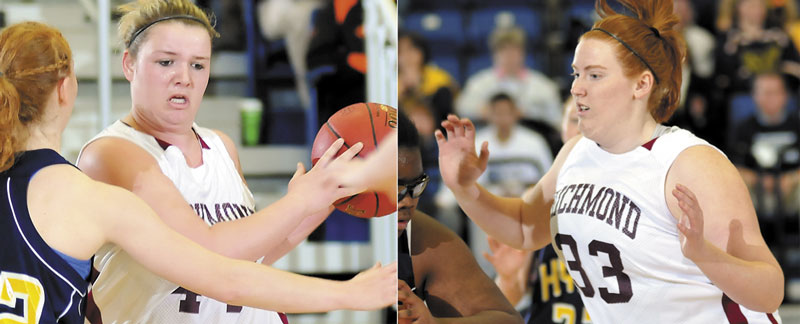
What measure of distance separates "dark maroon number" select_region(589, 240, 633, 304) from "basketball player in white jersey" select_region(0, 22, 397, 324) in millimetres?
627

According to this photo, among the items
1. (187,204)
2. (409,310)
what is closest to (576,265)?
(409,310)

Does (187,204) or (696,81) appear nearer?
(187,204)

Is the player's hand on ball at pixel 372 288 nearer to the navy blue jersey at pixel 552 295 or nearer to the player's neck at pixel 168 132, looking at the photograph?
the player's neck at pixel 168 132

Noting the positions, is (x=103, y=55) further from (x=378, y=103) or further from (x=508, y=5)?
(x=508, y=5)

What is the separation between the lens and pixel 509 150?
222cm

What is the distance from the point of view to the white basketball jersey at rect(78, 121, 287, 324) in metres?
1.89

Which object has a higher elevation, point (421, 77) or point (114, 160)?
point (421, 77)

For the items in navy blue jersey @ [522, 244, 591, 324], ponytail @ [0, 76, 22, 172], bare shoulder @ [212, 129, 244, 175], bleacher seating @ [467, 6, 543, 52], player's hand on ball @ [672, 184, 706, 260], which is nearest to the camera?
ponytail @ [0, 76, 22, 172]

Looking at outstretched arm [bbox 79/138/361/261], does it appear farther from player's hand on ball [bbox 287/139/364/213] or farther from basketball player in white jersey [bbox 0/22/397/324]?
basketball player in white jersey [bbox 0/22/397/324]

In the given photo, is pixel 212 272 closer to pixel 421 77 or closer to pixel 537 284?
pixel 421 77

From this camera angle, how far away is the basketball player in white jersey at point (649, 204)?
6.11 feet

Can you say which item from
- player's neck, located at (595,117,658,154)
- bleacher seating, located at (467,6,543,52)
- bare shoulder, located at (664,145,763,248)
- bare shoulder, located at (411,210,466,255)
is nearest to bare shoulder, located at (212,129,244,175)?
bare shoulder, located at (411,210,466,255)

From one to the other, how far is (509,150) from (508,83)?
0.20 meters

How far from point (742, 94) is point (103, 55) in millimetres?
1756
